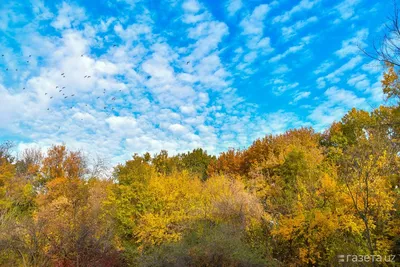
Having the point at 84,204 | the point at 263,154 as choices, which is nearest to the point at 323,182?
the point at 84,204

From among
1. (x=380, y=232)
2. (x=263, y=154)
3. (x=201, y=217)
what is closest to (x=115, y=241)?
(x=201, y=217)

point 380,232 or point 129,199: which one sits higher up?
point 129,199

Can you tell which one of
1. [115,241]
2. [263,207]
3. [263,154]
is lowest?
[115,241]

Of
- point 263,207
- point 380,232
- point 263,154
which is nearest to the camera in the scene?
point 380,232

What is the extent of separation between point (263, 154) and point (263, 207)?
54.7 feet

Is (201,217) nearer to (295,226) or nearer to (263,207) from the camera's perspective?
(263,207)

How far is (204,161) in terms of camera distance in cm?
4228

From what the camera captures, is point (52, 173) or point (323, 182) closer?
point (323, 182)

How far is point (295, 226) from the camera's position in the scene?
12891 mm

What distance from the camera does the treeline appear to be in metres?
11.0

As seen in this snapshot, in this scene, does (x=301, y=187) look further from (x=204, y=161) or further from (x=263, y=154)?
(x=204, y=161)

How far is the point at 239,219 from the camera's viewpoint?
16.8 metres

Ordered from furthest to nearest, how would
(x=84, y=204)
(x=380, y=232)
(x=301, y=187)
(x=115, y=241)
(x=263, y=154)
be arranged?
(x=263, y=154) < (x=84, y=204) < (x=115, y=241) < (x=301, y=187) < (x=380, y=232)

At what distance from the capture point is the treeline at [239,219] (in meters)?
11.0
